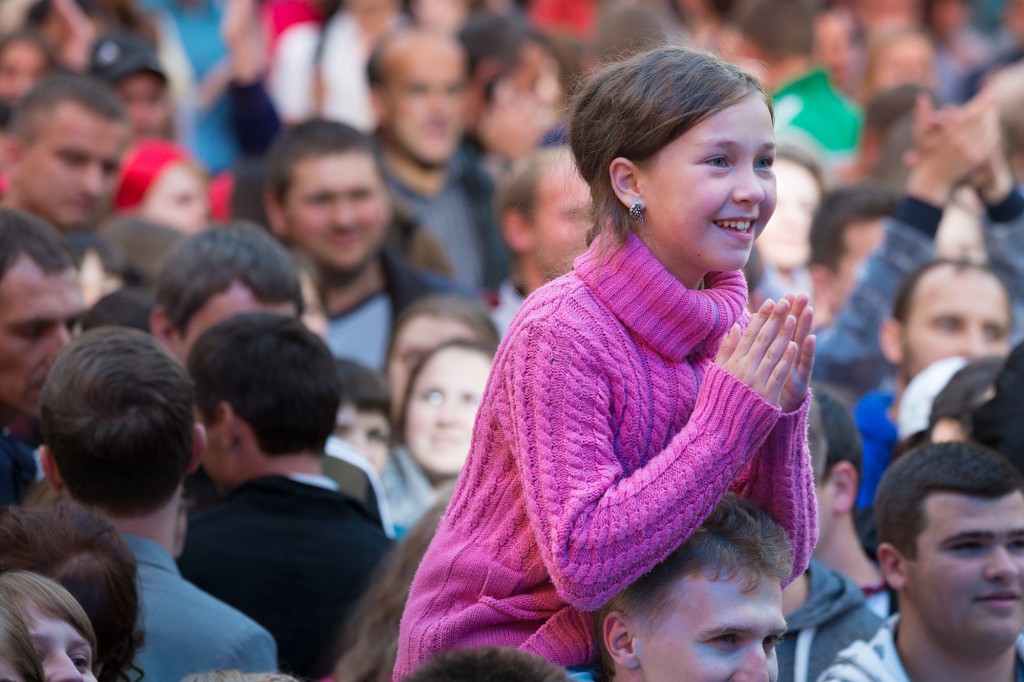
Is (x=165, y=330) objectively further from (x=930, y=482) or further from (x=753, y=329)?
(x=753, y=329)

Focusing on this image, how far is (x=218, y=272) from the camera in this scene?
5.37 metres

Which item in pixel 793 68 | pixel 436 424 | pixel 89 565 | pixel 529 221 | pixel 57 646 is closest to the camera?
pixel 57 646

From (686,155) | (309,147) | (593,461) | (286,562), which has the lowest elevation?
(286,562)

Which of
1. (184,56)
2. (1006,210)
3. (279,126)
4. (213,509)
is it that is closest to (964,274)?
(1006,210)

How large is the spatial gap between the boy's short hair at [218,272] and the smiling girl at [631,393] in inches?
95.5

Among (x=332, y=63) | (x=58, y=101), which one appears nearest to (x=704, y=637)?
(x=58, y=101)

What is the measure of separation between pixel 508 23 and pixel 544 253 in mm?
3407

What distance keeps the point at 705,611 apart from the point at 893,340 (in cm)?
339

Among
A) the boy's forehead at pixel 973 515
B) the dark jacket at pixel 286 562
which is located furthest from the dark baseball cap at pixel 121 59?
the boy's forehead at pixel 973 515

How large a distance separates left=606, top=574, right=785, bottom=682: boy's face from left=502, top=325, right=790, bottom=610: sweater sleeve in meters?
0.20

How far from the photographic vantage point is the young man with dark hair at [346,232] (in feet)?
23.0

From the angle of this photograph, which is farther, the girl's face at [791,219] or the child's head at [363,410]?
the girl's face at [791,219]

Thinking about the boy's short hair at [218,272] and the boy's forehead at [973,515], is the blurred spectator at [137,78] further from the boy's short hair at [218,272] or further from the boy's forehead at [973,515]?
the boy's forehead at [973,515]

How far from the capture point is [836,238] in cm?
729
